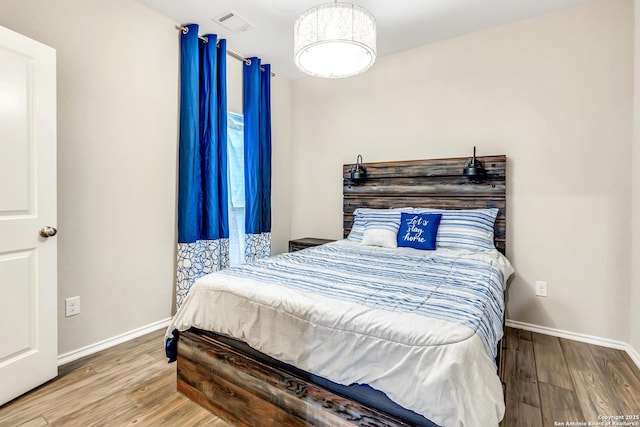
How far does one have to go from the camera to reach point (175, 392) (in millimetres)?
1814

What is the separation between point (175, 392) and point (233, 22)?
2850 mm

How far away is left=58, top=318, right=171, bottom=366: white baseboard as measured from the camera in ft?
7.07

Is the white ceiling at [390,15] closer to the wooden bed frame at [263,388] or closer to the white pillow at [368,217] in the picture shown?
the wooden bed frame at [263,388]

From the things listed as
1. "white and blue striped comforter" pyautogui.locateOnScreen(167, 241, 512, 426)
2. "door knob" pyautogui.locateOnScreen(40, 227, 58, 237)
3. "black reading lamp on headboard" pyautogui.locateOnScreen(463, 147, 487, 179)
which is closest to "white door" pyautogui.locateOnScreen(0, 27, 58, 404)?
"door knob" pyautogui.locateOnScreen(40, 227, 58, 237)

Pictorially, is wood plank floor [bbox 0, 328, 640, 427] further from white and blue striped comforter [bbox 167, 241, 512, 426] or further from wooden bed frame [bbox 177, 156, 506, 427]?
white and blue striped comforter [bbox 167, 241, 512, 426]

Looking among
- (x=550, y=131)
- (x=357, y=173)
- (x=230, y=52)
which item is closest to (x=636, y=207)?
(x=550, y=131)

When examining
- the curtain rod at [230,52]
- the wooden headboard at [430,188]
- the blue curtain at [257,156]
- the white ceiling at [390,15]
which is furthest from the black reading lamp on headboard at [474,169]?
the curtain rod at [230,52]

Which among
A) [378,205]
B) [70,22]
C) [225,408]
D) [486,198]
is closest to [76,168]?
[70,22]

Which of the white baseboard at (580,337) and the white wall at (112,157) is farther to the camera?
the white baseboard at (580,337)

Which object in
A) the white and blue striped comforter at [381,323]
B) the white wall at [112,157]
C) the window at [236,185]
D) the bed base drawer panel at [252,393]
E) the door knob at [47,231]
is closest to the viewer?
the white and blue striped comforter at [381,323]

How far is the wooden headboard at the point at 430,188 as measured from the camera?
9.04ft

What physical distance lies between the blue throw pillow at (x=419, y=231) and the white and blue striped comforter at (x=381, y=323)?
57 centimetres

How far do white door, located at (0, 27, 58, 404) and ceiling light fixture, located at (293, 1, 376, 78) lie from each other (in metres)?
1.50

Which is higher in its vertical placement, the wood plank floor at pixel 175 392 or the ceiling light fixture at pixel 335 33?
the ceiling light fixture at pixel 335 33
